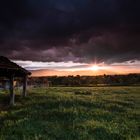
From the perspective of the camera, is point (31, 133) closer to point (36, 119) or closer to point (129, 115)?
point (36, 119)

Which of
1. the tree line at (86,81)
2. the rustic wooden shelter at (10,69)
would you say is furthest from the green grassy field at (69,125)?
the tree line at (86,81)

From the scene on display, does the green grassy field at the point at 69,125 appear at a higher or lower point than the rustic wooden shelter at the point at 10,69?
lower

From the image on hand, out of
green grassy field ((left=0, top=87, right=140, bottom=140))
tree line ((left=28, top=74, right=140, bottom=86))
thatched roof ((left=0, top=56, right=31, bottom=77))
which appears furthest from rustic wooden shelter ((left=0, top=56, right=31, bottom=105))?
tree line ((left=28, top=74, right=140, bottom=86))

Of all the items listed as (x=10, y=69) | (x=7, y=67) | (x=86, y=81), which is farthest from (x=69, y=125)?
(x=86, y=81)

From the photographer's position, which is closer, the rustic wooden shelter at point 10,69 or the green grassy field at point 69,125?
the green grassy field at point 69,125

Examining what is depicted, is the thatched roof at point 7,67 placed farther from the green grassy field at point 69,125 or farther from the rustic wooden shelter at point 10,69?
the green grassy field at point 69,125

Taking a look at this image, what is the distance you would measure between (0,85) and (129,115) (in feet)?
90.6

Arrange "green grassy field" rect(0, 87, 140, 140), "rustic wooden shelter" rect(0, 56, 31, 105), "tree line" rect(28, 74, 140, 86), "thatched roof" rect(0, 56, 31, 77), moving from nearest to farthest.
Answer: "green grassy field" rect(0, 87, 140, 140), "thatched roof" rect(0, 56, 31, 77), "rustic wooden shelter" rect(0, 56, 31, 105), "tree line" rect(28, 74, 140, 86)

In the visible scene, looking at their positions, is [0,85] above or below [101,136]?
above

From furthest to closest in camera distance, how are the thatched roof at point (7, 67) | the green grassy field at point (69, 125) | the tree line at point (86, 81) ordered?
the tree line at point (86, 81) → the thatched roof at point (7, 67) → the green grassy field at point (69, 125)

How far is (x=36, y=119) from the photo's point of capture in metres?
14.4

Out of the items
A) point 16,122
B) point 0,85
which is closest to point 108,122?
point 16,122

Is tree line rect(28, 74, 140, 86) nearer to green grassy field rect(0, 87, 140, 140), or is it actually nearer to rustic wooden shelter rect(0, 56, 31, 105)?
rustic wooden shelter rect(0, 56, 31, 105)

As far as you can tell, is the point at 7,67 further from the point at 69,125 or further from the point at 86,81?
the point at 86,81
